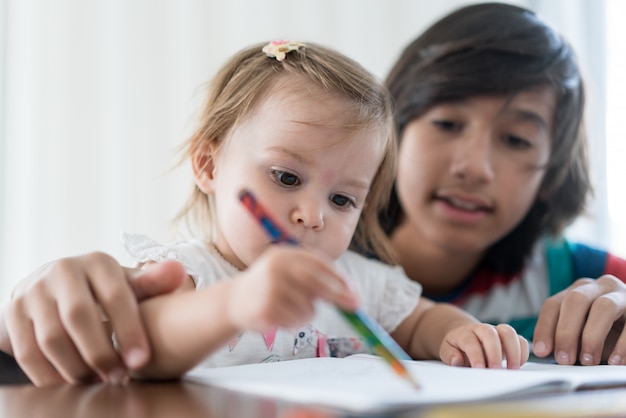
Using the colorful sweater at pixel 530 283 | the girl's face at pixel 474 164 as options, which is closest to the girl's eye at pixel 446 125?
the girl's face at pixel 474 164

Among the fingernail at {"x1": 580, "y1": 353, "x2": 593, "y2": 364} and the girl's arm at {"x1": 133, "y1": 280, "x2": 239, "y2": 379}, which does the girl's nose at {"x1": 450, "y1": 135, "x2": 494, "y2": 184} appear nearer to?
the fingernail at {"x1": 580, "y1": 353, "x2": 593, "y2": 364}

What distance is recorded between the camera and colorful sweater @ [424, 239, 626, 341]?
5.24 ft

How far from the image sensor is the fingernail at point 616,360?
101 centimetres

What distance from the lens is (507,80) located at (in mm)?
1493

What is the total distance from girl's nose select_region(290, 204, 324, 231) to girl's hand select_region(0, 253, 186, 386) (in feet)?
0.88

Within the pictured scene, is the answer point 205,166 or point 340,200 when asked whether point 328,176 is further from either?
point 205,166

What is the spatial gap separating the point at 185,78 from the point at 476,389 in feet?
5.97

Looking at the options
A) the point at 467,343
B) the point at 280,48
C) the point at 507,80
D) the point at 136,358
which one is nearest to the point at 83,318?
the point at 136,358

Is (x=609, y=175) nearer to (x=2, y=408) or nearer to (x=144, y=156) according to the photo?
(x=144, y=156)

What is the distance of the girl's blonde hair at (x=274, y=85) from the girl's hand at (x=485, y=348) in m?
0.31

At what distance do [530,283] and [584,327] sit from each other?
24.6 inches

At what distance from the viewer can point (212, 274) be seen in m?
1.09

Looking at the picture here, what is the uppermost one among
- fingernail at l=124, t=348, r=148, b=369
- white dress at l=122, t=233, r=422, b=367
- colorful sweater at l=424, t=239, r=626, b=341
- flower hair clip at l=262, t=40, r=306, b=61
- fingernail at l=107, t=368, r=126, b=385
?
flower hair clip at l=262, t=40, r=306, b=61

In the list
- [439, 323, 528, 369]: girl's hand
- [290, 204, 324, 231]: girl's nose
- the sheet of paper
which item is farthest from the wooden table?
[290, 204, 324, 231]: girl's nose
